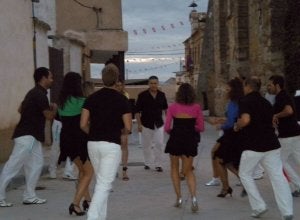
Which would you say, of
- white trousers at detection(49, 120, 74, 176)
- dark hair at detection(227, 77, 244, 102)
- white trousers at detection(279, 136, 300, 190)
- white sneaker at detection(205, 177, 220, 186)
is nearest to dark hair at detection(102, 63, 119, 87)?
dark hair at detection(227, 77, 244, 102)

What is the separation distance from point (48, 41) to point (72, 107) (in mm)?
9930

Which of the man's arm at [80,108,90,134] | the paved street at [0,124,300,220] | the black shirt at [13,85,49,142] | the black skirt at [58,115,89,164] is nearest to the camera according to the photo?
the man's arm at [80,108,90,134]

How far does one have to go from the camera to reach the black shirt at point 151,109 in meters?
11.4

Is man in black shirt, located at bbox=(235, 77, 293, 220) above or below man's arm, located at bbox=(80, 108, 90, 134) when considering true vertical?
below

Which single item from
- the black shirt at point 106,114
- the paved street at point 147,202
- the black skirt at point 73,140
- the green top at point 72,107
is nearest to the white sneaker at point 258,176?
the paved street at point 147,202

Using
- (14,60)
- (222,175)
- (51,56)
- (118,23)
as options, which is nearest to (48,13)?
(51,56)

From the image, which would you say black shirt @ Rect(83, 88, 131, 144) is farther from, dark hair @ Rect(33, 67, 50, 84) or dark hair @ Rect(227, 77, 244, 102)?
dark hair @ Rect(227, 77, 244, 102)

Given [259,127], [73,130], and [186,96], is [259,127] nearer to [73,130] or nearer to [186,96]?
→ [186,96]

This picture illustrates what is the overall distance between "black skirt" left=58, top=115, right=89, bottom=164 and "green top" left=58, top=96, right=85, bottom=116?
5 centimetres

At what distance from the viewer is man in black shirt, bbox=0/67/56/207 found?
7887mm

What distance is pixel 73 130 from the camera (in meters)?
7.50

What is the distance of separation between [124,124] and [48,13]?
1301cm

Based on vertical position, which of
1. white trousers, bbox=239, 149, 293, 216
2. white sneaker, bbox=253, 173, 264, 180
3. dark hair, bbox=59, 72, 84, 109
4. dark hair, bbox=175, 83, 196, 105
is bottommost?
white sneaker, bbox=253, 173, 264, 180

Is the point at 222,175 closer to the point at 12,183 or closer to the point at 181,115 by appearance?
the point at 181,115
